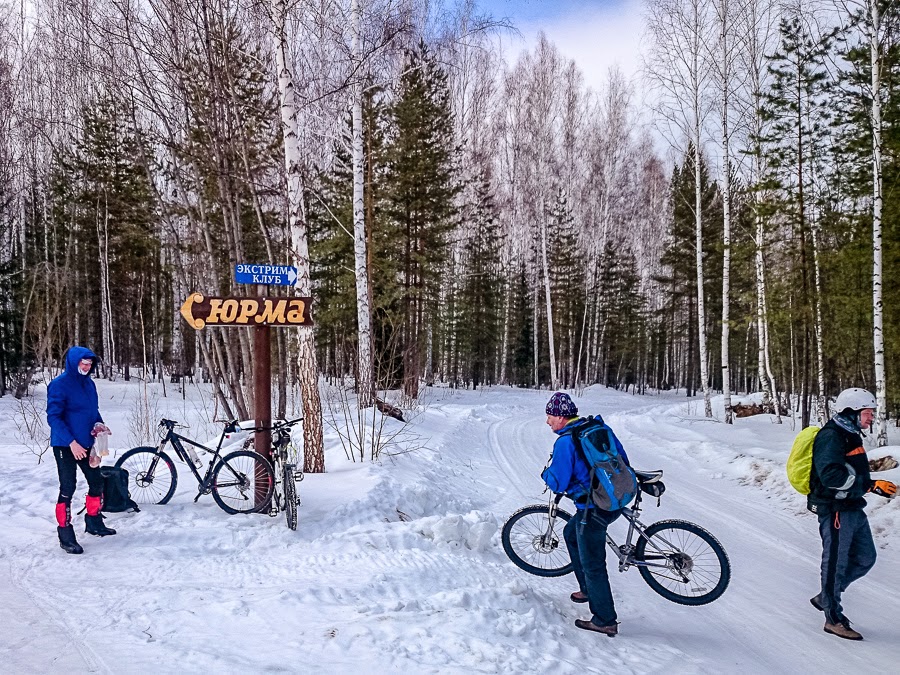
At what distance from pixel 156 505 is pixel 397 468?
3.29m

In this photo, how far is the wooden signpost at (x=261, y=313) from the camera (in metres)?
6.14

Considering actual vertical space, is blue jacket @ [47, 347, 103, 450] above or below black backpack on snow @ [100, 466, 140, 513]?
above

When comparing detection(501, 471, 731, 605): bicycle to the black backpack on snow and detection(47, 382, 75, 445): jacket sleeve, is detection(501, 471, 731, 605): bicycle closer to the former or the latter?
the black backpack on snow

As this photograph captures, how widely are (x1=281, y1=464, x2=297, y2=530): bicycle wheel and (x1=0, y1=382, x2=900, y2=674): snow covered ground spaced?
0.13 metres

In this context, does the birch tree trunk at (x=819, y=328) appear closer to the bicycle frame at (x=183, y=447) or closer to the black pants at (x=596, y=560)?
the black pants at (x=596, y=560)

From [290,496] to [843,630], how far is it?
16.7 feet

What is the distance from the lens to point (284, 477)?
5.84 meters

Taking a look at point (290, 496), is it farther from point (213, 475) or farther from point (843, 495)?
point (843, 495)

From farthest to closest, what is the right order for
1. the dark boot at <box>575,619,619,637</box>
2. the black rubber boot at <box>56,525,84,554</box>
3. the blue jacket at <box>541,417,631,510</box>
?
the black rubber boot at <box>56,525,84,554</box> → the blue jacket at <box>541,417,631,510</box> → the dark boot at <box>575,619,619,637</box>

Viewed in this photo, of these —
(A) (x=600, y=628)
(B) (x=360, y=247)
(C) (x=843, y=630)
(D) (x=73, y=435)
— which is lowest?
(C) (x=843, y=630)


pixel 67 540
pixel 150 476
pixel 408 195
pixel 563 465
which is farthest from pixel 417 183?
Result: pixel 563 465

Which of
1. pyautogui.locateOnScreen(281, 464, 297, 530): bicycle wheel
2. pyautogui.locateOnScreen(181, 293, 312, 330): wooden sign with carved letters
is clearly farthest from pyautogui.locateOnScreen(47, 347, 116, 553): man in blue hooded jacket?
pyautogui.locateOnScreen(281, 464, 297, 530): bicycle wheel

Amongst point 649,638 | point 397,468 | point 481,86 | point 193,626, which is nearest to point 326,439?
point 397,468

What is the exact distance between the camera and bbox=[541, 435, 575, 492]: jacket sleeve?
4281mm
